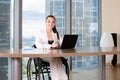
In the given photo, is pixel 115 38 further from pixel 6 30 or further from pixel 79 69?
pixel 6 30

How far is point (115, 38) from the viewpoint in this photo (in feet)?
19.7

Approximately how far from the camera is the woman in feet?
9.46

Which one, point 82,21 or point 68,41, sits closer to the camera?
point 68,41

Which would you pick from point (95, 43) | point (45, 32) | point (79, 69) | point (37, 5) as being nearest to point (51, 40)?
point (45, 32)

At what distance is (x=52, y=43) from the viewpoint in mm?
3094

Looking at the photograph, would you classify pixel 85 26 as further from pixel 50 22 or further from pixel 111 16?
pixel 50 22

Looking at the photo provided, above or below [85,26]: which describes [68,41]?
below

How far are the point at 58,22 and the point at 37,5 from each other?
75cm

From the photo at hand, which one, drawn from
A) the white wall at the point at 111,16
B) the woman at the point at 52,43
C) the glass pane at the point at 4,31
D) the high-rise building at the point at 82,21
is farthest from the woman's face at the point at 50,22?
the white wall at the point at 111,16

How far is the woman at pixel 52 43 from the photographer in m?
2.88

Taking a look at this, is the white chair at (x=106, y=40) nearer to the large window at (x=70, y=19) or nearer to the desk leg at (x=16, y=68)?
the large window at (x=70, y=19)

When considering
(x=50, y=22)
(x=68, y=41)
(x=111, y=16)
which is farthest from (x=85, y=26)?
(x=68, y=41)

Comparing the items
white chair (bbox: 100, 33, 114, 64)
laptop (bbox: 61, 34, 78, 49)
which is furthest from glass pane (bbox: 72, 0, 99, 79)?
laptop (bbox: 61, 34, 78, 49)

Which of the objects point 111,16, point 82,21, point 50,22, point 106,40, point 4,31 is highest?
point 111,16
